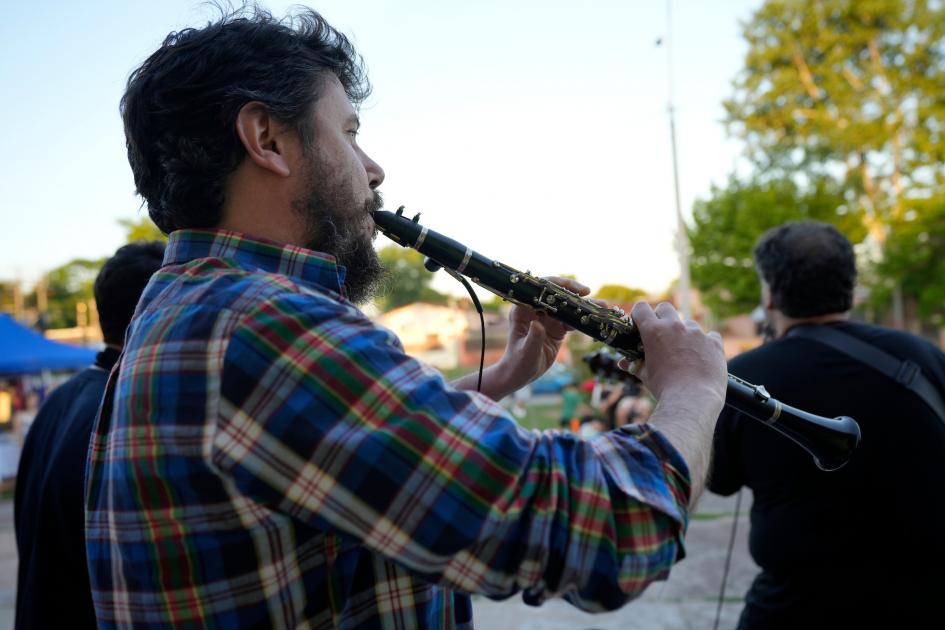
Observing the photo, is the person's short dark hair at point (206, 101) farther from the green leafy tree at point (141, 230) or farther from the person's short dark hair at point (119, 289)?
the green leafy tree at point (141, 230)

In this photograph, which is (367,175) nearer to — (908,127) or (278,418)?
(278,418)

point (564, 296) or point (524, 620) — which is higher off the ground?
point (564, 296)

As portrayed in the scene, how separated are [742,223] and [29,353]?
24.2 m

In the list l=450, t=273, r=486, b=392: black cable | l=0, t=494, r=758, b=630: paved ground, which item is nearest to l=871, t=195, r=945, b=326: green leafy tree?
l=0, t=494, r=758, b=630: paved ground

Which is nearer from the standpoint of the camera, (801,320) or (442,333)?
(801,320)

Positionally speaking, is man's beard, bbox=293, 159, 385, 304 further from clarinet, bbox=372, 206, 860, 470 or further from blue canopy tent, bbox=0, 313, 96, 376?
blue canopy tent, bbox=0, 313, 96, 376

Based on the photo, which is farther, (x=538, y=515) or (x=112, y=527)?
(x=112, y=527)

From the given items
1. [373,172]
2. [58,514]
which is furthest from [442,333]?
[373,172]

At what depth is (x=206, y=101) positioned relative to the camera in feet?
4.53

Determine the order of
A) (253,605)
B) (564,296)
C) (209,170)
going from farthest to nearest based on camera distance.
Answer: (564,296)
(209,170)
(253,605)

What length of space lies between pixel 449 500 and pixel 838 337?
215 centimetres

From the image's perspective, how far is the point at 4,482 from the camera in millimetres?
13172

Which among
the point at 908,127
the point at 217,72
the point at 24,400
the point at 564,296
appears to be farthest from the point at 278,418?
the point at 908,127

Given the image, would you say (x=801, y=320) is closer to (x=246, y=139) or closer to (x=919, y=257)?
(x=246, y=139)
